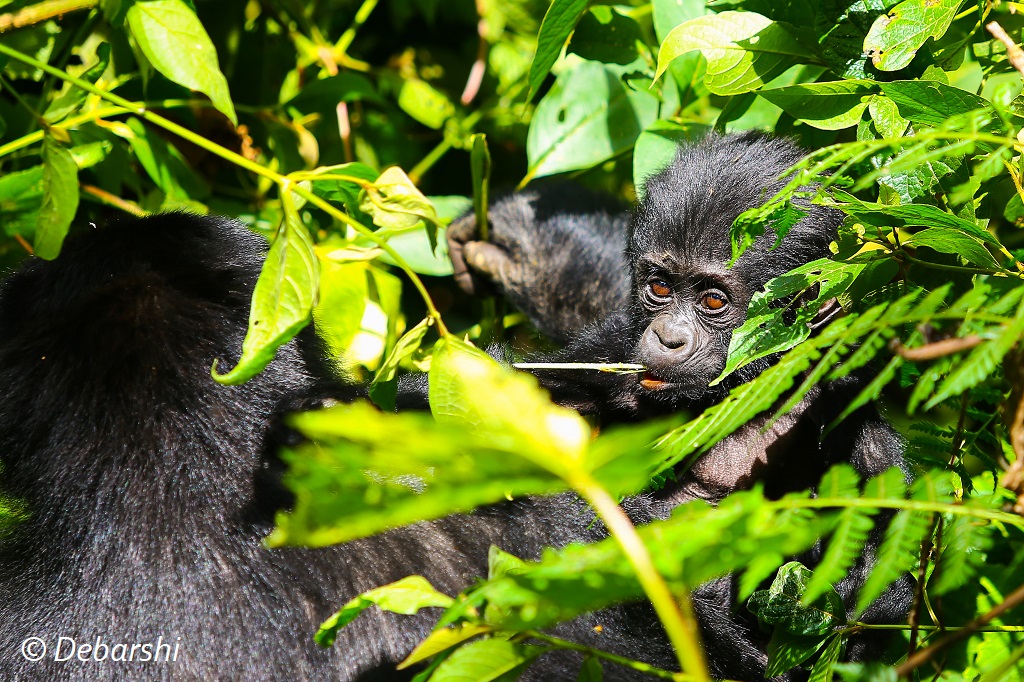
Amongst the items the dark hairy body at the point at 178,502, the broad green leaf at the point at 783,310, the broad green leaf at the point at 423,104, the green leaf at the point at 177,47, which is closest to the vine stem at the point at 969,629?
the broad green leaf at the point at 783,310

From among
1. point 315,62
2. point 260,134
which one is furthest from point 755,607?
point 315,62

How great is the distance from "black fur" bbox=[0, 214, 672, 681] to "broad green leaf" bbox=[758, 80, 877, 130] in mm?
1250

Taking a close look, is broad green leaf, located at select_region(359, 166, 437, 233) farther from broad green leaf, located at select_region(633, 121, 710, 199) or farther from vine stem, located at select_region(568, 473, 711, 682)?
vine stem, located at select_region(568, 473, 711, 682)

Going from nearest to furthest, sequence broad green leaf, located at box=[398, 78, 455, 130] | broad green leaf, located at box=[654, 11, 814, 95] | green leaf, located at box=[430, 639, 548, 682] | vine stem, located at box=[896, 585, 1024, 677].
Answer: vine stem, located at box=[896, 585, 1024, 677]
green leaf, located at box=[430, 639, 548, 682]
broad green leaf, located at box=[654, 11, 814, 95]
broad green leaf, located at box=[398, 78, 455, 130]

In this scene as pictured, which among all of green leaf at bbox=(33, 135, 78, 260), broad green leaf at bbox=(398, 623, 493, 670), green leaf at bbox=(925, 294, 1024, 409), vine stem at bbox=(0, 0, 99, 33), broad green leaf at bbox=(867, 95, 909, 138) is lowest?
green leaf at bbox=(33, 135, 78, 260)

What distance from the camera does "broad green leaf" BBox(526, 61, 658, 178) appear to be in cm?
326

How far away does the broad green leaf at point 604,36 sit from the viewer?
115 inches

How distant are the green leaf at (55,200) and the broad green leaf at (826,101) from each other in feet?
5.61

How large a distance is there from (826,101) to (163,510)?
1.74 metres

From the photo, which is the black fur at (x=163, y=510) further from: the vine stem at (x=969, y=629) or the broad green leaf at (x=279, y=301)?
the vine stem at (x=969, y=629)

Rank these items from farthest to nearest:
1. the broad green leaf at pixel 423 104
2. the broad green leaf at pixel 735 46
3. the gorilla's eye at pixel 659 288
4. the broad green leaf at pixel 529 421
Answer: the broad green leaf at pixel 423 104 < the gorilla's eye at pixel 659 288 < the broad green leaf at pixel 735 46 < the broad green leaf at pixel 529 421

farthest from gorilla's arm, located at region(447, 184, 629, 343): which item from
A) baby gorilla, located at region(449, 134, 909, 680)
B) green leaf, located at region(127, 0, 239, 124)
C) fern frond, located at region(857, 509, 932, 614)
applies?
fern frond, located at region(857, 509, 932, 614)

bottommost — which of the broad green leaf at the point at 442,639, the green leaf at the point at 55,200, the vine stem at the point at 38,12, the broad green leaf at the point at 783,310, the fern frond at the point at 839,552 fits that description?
the green leaf at the point at 55,200

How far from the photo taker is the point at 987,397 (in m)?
1.66
